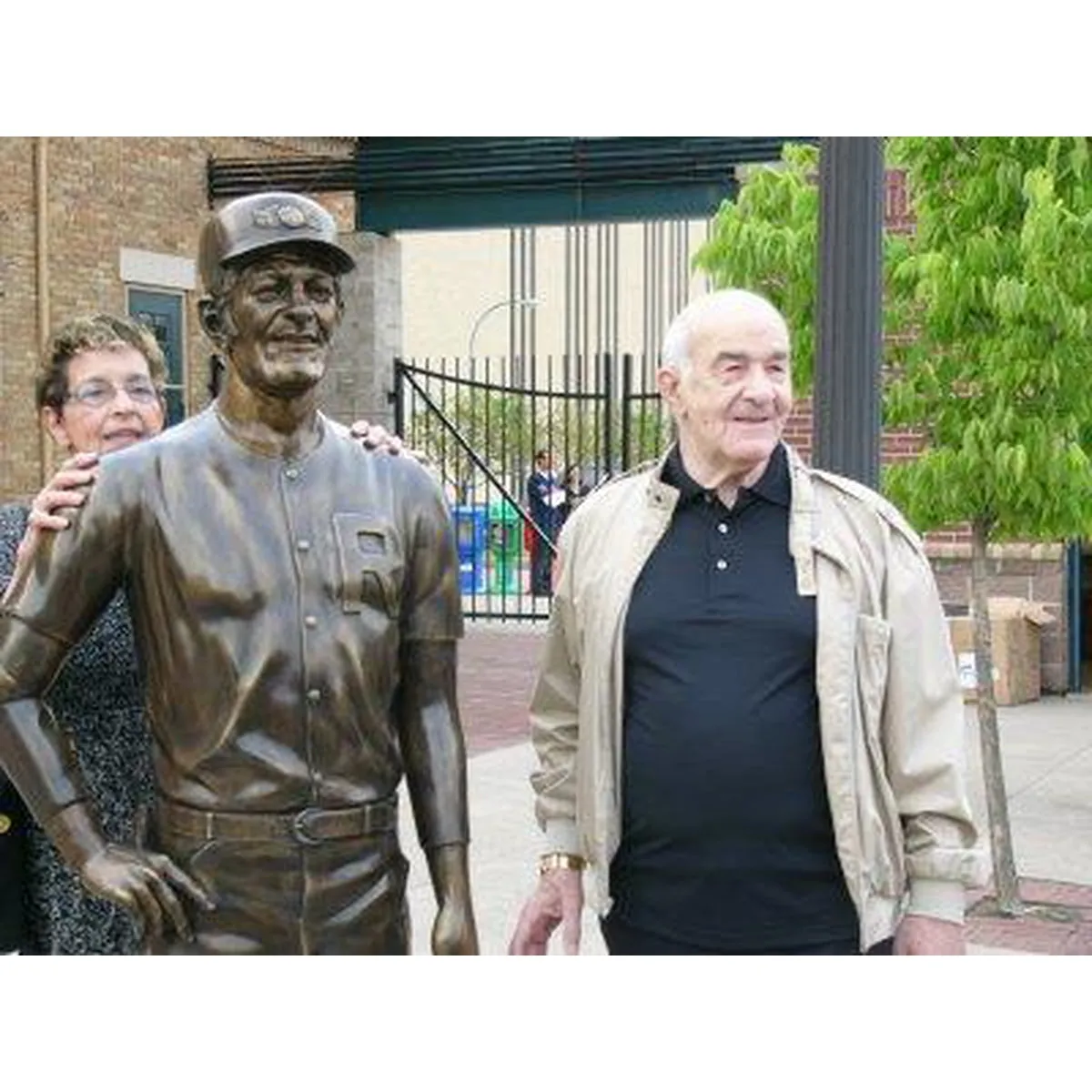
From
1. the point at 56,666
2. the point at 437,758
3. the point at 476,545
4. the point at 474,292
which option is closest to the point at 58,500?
the point at 56,666

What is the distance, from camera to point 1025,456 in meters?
5.88

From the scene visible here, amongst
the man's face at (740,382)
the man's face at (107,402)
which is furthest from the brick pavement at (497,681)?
the man's face at (740,382)

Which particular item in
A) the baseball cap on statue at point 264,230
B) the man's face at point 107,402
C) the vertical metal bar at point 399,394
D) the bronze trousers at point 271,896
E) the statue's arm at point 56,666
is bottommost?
the bronze trousers at point 271,896

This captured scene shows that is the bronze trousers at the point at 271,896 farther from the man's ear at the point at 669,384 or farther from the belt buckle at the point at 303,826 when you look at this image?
the man's ear at the point at 669,384

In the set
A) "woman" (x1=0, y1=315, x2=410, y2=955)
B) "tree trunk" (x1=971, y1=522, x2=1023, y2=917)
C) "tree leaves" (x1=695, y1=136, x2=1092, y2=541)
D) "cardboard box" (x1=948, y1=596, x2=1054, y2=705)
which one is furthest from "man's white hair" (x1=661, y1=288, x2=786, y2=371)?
"cardboard box" (x1=948, y1=596, x2=1054, y2=705)

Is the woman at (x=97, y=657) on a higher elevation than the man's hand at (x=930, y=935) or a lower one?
higher

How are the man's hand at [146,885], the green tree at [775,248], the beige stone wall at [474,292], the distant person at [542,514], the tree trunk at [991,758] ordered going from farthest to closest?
the beige stone wall at [474,292], the distant person at [542,514], the green tree at [775,248], the tree trunk at [991,758], the man's hand at [146,885]

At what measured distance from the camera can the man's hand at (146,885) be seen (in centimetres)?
226

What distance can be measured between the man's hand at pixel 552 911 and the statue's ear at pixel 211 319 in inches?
40.3

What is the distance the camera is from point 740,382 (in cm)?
255

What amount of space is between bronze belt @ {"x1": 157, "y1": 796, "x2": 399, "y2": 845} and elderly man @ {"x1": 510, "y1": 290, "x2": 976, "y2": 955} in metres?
0.44

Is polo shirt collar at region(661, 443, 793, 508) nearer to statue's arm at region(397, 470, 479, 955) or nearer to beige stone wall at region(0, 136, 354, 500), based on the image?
statue's arm at region(397, 470, 479, 955)

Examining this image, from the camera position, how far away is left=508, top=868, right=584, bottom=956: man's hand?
110 inches

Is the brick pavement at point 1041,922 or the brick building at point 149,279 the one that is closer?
the brick pavement at point 1041,922
